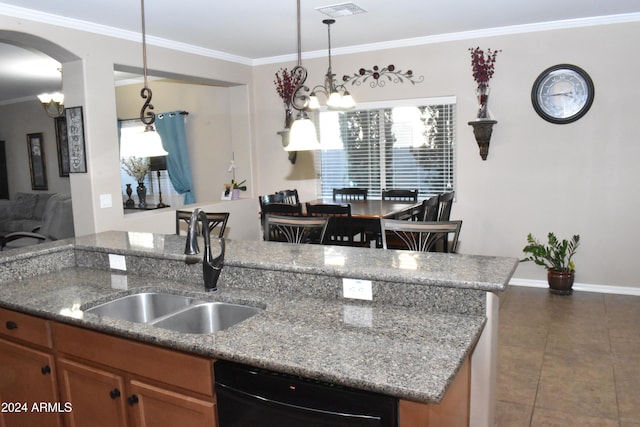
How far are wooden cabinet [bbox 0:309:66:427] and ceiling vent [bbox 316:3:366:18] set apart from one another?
10.5ft

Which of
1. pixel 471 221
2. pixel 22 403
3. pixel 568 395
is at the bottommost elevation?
pixel 568 395

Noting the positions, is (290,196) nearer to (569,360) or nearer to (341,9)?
(341,9)

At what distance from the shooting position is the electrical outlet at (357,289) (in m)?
1.97

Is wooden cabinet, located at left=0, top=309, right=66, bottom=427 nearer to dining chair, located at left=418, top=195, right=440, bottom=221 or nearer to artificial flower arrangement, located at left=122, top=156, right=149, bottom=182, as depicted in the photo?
dining chair, located at left=418, top=195, right=440, bottom=221

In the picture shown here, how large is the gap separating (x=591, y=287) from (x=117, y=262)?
4441 mm

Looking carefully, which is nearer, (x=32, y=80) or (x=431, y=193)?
(x=431, y=193)

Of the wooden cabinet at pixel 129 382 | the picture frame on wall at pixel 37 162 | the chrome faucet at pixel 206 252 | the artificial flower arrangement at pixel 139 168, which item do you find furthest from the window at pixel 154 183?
the wooden cabinet at pixel 129 382

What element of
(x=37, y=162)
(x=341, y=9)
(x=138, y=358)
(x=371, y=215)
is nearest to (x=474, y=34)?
(x=341, y=9)

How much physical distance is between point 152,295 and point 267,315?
764 millimetres

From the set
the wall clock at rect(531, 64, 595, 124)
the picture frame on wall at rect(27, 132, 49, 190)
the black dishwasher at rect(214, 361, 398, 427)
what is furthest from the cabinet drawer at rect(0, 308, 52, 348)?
the picture frame on wall at rect(27, 132, 49, 190)

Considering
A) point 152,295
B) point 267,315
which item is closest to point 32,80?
point 152,295

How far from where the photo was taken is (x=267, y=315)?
73.8 inches

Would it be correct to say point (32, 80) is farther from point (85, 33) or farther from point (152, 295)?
point (152, 295)

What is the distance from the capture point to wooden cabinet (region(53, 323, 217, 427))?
5.45 feet
